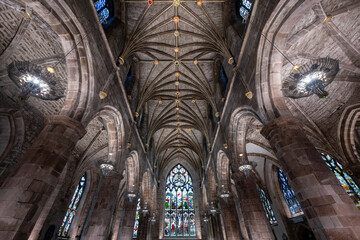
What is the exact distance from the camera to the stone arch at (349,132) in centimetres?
877

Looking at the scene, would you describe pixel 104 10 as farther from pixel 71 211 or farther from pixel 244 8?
pixel 71 211

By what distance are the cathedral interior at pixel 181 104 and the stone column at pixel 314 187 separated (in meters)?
0.02

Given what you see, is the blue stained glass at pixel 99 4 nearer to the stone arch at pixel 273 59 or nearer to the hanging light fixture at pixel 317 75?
the stone arch at pixel 273 59

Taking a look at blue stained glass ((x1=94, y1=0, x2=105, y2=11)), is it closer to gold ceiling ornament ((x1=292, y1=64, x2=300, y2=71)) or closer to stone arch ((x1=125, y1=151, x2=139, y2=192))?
stone arch ((x1=125, y1=151, x2=139, y2=192))

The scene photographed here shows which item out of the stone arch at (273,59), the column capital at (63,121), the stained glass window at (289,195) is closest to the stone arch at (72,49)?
the column capital at (63,121)

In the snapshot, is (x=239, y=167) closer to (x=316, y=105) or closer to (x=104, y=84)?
(x=316, y=105)

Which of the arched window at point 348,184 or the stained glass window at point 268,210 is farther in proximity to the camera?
the stained glass window at point 268,210

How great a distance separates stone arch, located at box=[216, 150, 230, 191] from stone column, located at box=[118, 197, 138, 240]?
555cm

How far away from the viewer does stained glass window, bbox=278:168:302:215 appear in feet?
41.2

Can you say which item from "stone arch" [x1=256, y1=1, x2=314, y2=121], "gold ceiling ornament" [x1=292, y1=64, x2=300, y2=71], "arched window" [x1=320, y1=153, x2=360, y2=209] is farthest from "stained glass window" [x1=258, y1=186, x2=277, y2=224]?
"gold ceiling ornament" [x1=292, y1=64, x2=300, y2=71]

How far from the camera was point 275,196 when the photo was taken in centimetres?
1411

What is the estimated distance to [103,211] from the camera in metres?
7.20

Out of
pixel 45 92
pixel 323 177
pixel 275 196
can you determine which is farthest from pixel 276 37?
pixel 275 196

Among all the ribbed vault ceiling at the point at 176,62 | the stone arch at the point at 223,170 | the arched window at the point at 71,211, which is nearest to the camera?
the ribbed vault ceiling at the point at 176,62
